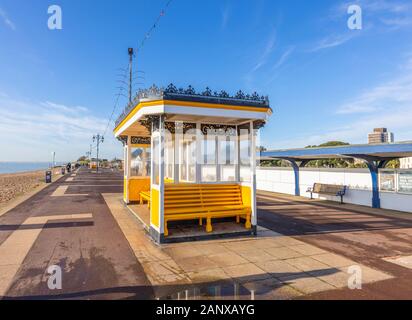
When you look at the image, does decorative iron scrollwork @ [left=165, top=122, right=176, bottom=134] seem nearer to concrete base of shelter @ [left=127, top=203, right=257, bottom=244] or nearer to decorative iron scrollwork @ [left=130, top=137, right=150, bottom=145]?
concrete base of shelter @ [left=127, top=203, right=257, bottom=244]

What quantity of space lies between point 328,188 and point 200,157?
8.65 m

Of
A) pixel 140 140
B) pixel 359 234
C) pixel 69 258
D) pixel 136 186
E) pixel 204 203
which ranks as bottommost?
pixel 359 234

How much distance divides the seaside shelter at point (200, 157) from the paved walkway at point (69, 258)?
122 cm

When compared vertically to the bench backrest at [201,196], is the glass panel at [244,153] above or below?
above

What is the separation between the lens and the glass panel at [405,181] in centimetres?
1037

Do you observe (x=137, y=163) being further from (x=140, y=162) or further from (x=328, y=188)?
(x=328, y=188)

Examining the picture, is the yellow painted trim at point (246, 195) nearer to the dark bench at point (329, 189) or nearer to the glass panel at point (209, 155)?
the glass panel at point (209, 155)

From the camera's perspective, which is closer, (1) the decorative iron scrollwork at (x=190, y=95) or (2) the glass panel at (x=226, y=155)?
(1) the decorative iron scrollwork at (x=190, y=95)

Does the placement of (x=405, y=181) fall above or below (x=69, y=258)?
above

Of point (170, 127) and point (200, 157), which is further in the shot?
point (170, 127)

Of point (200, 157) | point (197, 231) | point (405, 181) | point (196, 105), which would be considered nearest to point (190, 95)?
point (196, 105)

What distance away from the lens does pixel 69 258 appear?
512 centimetres

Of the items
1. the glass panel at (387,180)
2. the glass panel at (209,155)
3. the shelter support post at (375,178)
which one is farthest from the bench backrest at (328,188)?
the glass panel at (209,155)

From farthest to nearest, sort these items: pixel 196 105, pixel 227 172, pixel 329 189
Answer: pixel 329 189 < pixel 227 172 < pixel 196 105
